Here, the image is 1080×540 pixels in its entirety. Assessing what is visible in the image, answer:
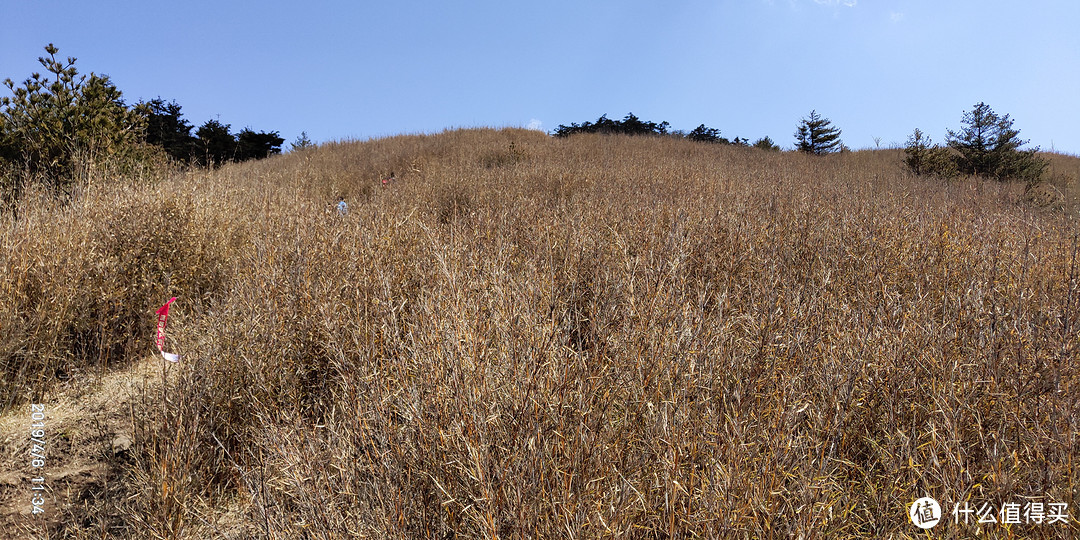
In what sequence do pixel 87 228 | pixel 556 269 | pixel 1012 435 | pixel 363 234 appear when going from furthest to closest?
pixel 87 228, pixel 363 234, pixel 556 269, pixel 1012 435

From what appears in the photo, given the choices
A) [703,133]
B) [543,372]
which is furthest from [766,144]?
[543,372]

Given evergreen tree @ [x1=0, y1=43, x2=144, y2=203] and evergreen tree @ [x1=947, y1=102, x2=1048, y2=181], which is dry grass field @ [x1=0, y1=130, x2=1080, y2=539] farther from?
evergreen tree @ [x1=947, y1=102, x2=1048, y2=181]

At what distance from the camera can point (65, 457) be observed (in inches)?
108

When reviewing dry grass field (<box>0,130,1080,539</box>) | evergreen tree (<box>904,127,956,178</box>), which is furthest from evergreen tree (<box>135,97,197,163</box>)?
evergreen tree (<box>904,127,956,178</box>)

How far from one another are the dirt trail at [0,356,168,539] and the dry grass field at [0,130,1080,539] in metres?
0.02

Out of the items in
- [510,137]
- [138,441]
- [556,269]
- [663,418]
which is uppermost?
[510,137]

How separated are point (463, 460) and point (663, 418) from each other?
26.1 inches

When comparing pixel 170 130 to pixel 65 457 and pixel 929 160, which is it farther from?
pixel 929 160

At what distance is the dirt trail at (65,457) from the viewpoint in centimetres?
250

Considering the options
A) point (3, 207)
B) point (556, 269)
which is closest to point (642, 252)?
point (556, 269)

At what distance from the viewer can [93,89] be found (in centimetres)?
616

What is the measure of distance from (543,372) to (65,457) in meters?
3.01

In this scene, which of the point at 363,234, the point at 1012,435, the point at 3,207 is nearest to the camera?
the point at 1012,435

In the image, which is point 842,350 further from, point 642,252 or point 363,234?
point 363,234
